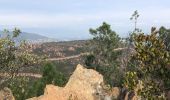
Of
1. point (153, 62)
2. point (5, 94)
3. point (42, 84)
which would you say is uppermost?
point (153, 62)

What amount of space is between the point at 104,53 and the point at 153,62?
73235 mm

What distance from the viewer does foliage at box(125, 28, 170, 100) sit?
3073 cm

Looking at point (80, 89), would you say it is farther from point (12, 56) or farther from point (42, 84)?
point (42, 84)

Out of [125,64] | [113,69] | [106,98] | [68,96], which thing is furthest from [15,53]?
[125,64]

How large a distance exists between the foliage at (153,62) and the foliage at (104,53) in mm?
66564

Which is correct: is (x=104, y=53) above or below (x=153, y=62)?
below

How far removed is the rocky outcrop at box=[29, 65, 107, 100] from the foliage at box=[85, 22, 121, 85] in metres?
46.9

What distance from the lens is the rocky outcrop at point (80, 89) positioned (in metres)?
49.2

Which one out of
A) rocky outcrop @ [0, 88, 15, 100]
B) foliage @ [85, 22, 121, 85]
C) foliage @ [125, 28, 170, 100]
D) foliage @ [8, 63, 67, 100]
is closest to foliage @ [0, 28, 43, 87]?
rocky outcrop @ [0, 88, 15, 100]

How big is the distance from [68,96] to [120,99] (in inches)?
300

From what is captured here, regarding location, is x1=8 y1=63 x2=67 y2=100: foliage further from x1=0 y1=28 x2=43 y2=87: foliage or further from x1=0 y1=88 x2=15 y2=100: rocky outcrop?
x1=0 y1=28 x2=43 y2=87: foliage

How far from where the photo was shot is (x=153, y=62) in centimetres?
3077

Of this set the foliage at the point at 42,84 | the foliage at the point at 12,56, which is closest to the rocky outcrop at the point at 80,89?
the foliage at the point at 12,56

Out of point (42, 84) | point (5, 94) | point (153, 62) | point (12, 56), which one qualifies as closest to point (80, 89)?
point (12, 56)
